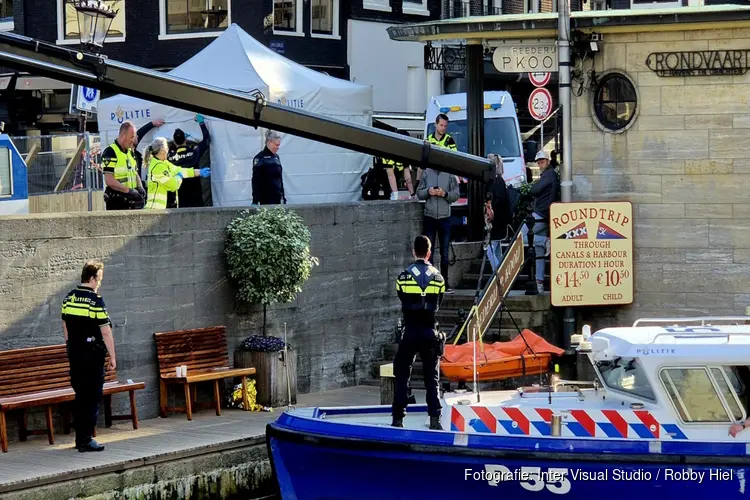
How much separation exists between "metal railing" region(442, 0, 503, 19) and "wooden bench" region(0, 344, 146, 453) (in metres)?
24.0

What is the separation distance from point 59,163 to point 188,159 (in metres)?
1.75

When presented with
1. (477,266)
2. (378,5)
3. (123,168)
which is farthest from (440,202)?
(378,5)

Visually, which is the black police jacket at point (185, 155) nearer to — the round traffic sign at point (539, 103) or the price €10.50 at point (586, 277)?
the price €10.50 at point (586, 277)

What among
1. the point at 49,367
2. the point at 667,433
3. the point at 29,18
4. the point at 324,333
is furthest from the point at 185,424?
the point at 29,18

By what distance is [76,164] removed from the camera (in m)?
19.6

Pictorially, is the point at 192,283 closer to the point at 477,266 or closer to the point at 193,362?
the point at 193,362

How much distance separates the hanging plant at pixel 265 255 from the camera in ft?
53.9

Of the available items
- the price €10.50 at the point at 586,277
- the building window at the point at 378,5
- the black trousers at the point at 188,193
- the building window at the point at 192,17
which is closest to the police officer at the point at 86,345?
the black trousers at the point at 188,193

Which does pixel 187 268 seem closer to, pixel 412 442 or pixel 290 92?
pixel 412 442

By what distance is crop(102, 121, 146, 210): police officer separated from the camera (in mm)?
16328

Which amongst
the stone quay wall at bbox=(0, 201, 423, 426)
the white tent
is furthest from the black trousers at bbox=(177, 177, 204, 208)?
the white tent

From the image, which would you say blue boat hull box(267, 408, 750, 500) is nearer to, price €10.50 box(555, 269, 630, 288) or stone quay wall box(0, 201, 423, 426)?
stone quay wall box(0, 201, 423, 426)

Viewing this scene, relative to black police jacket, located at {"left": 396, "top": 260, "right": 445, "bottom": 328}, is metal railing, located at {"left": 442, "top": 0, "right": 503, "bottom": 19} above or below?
above

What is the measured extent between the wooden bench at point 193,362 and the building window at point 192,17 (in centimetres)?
1718
